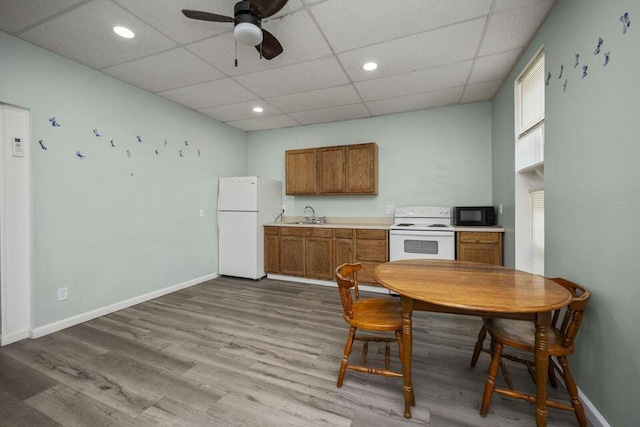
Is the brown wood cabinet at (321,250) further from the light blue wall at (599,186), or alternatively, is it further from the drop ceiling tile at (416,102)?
the light blue wall at (599,186)

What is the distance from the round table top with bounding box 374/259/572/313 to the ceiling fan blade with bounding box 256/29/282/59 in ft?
6.34

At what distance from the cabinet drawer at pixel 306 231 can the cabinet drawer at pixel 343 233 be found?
0.27 feet

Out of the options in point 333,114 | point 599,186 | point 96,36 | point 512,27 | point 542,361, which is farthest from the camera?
point 333,114

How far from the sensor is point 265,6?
1.70 meters

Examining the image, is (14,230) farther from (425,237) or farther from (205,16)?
(425,237)

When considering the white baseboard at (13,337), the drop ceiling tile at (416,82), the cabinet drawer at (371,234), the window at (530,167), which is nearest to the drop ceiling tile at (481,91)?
the drop ceiling tile at (416,82)

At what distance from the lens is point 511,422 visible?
1.47m

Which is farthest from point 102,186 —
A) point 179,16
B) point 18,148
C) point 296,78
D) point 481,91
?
point 481,91

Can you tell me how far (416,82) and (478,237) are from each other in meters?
2.04

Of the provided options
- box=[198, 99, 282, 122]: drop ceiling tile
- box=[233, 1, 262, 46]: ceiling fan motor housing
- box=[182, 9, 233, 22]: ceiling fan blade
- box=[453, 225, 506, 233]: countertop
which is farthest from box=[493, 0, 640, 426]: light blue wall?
box=[198, 99, 282, 122]: drop ceiling tile

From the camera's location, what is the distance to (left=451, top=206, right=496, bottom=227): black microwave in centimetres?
344

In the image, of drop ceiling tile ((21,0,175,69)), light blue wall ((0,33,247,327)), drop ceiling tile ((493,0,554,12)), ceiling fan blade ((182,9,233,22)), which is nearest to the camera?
ceiling fan blade ((182,9,233,22))

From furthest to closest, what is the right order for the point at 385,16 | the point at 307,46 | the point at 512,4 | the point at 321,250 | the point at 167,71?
1. the point at 321,250
2. the point at 167,71
3. the point at 307,46
4. the point at 385,16
5. the point at 512,4

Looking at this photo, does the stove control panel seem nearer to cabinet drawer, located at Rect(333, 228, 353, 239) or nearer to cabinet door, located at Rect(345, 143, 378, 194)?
cabinet door, located at Rect(345, 143, 378, 194)
